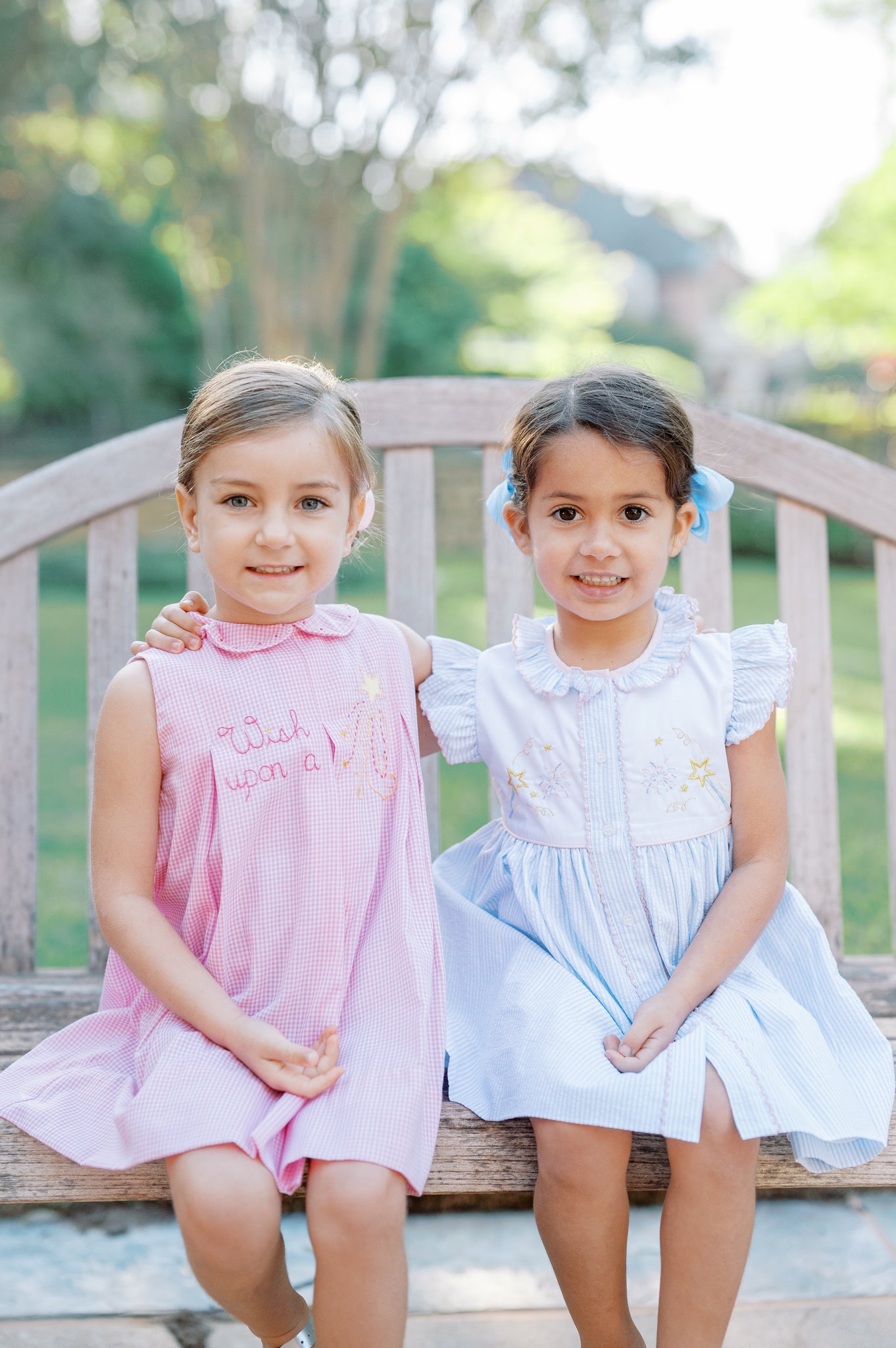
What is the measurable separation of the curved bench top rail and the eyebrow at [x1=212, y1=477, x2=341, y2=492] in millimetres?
470

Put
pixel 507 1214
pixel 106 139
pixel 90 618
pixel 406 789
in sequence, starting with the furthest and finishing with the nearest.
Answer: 1. pixel 106 139
2. pixel 507 1214
3. pixel 90 618
4. pixel 406 789

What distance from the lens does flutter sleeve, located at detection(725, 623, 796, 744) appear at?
173 cm

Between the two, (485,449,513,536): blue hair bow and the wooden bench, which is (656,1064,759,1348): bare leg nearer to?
the wooden bench

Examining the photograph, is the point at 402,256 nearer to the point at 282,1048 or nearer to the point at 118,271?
the point at 118,271

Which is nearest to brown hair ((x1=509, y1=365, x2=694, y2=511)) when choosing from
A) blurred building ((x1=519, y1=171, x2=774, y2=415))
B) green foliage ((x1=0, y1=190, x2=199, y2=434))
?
green foliage ((x1=0, y1=190, x2=199, y2=434))

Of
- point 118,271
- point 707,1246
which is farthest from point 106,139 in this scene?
point 707,1246

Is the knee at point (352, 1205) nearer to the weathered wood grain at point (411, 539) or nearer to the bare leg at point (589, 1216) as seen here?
the bare leg at point (589, 1216)

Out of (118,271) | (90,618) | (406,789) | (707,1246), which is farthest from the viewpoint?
(118,271)

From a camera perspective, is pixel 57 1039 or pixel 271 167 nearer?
pixel 57 1039

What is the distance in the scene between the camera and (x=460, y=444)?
7.02ft

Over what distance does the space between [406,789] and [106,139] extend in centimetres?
1684

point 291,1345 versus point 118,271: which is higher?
point 118,271

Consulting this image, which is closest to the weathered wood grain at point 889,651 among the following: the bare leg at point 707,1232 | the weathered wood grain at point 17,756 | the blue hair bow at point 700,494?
the blue hair bow at point 700,494

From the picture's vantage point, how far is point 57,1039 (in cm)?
163
